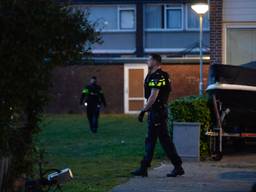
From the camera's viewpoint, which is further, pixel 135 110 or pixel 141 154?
pixel 135 110

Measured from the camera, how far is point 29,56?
26.5 ft

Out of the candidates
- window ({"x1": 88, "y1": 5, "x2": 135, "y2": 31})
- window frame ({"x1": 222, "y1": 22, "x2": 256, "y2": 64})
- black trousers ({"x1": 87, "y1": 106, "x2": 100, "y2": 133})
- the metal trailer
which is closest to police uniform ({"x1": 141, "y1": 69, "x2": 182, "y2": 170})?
the metal trailer

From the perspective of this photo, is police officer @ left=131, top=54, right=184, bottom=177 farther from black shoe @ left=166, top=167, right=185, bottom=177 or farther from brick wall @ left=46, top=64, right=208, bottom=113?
brick wall @ left=46, top=64, right=208, bottom=113

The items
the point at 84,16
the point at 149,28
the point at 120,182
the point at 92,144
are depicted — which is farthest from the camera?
the point at 149,28

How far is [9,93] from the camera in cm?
817

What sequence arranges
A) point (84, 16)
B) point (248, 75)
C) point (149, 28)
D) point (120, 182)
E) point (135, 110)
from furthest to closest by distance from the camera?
point (149, 28)
point (135, 110)
point (248, 75)
point (120, 182)
point (84, 16)

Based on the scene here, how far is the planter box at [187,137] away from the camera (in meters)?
15.7

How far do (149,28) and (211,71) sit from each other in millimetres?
32044

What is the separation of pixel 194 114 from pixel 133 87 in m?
23.1

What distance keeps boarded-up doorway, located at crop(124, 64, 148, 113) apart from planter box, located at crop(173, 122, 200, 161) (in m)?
22.9

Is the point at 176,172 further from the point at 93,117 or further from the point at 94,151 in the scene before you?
the point at 93,117

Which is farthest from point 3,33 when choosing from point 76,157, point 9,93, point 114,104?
point 114,104

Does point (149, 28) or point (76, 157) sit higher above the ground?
point (149, 28)

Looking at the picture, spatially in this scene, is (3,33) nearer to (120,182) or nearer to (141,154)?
(120,182)
